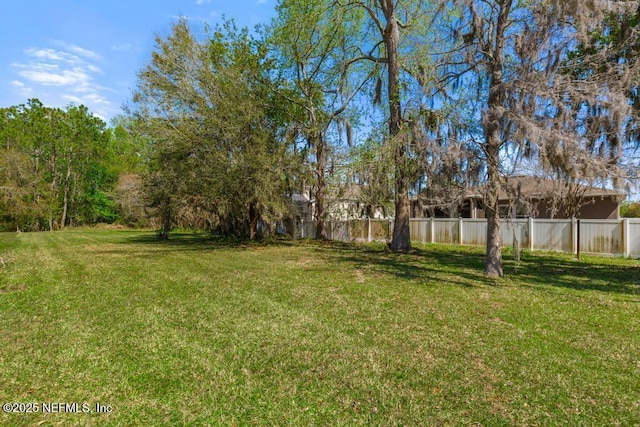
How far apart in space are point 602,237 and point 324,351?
12.4 m

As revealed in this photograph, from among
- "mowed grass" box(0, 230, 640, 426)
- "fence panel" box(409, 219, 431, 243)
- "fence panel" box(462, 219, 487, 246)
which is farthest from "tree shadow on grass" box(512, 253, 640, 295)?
"fence panel" box(409, 219, 431, 243)

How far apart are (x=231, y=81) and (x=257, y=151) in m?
3.08

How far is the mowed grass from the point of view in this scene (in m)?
2.61

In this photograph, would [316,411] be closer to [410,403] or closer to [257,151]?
[410,403]

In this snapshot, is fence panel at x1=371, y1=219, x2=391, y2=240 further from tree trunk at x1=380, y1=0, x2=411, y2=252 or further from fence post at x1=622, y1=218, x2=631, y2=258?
fence post at x1=622, y1=218, x2=631, y2=258

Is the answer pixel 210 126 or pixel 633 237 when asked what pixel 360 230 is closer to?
pixel 210 126

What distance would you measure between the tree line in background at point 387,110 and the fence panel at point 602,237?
495 cm

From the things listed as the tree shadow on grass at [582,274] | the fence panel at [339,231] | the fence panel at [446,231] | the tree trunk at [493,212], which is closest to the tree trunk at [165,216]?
the fence panel at [339,231]

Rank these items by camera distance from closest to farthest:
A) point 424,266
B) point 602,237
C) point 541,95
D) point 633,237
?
point 541,95, point 424,266, point 633,237, point 602,237

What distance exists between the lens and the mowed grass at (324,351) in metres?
2.61

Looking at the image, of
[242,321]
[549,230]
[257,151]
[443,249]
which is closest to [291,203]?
[257,151]

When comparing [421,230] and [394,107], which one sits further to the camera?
[421,230]

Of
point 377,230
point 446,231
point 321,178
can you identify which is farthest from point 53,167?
point 446,231

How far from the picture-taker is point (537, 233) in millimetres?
13172
